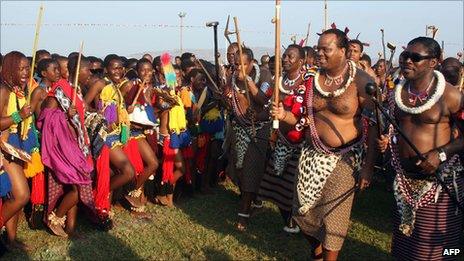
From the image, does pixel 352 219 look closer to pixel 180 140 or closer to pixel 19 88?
pixel 180 140

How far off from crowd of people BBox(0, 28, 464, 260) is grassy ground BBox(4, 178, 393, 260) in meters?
0.22

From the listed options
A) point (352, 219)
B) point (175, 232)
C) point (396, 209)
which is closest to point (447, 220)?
point (396, 209)

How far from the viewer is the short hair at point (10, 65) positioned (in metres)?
5.20

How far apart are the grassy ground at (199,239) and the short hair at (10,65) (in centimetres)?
189

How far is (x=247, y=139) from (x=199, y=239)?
1452 millimetres

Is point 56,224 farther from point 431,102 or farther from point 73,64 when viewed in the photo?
point 431,102

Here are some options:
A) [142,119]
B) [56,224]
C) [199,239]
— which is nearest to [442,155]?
[199,239]

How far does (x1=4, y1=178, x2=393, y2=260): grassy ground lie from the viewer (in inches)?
220

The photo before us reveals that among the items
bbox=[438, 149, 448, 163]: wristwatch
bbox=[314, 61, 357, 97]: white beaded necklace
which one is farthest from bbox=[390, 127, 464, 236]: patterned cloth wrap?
bbox=[314, 61, 357, 97]: white beaded necklace

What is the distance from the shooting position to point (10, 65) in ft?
17.1

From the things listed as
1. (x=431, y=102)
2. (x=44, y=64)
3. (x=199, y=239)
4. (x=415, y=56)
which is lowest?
(x=199, y=239)

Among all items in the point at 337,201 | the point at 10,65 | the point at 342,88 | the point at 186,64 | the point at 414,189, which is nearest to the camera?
the point at 414,189

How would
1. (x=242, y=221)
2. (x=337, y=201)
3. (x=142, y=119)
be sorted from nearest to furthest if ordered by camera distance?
(x=337, y=201) < (x=242, y=221) < (x=142, y=119)

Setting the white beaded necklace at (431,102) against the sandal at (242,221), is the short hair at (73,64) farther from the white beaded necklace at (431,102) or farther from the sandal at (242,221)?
the white beaded necklace at (431,102)
